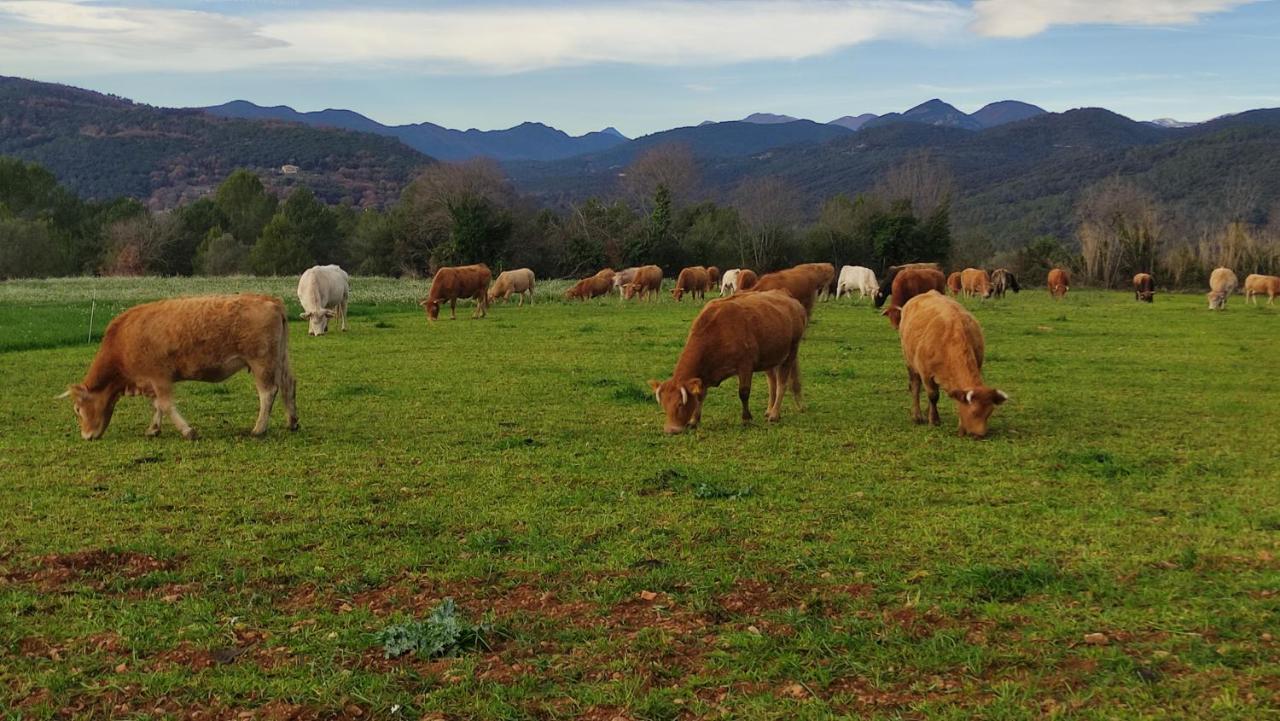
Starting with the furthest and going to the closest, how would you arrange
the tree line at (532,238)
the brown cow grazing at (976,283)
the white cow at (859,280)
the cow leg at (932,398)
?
1. the tree line at (532,238)
2. the white cow at (859,280)
3. the brown cow grazing at (976,283)
4. the cow leg at (932,398)

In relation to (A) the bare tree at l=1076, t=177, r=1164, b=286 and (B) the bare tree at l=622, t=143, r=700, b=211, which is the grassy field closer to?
(A) the bare tree at l=1076, t=177, r=1164, b=286

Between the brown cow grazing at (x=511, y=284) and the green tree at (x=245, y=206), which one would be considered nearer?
the brown cow grazing at (x=511, y=284)

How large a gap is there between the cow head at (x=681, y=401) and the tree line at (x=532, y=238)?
50832 mm

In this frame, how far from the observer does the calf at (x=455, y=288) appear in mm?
30688

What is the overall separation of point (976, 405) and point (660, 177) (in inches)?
3202

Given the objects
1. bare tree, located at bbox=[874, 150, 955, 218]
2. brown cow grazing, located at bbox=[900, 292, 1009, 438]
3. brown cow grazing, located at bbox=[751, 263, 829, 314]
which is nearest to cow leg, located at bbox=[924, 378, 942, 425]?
brown cow grazing, located at bbox=[900, 292, 1009, 438]

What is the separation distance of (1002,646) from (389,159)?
143108 millimetres

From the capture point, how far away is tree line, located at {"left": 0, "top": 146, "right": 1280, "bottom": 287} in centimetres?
6041

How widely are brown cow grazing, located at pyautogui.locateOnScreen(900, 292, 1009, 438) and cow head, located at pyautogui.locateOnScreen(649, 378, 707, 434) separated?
2823mm

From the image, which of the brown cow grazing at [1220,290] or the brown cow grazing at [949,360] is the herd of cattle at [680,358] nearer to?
the brown cow grazing at [949,360]

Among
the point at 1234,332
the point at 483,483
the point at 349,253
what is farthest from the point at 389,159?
the point at 483,483

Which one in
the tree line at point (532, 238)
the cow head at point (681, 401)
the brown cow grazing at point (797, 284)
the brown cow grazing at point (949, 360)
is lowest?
the cow head at point (681, 401)

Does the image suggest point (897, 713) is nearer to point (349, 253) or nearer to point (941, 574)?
point (941, 574)


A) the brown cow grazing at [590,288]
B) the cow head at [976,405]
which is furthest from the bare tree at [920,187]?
the cow head at [976,405]
